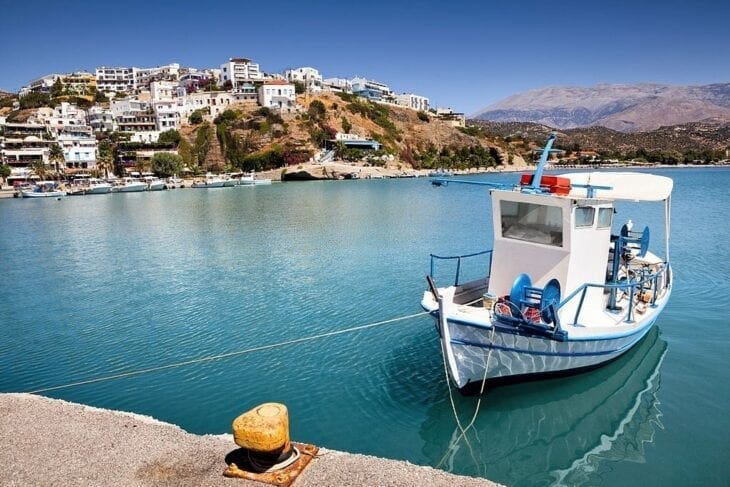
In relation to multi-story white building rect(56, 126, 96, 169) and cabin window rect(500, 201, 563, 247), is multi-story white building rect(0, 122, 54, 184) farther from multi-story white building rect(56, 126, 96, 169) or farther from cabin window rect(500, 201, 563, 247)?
cabin window rect(500, 201, 563, 247)

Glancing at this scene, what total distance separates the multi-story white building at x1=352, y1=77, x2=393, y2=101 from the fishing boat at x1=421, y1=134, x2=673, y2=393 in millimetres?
158276

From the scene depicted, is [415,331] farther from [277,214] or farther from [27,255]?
[277,214]

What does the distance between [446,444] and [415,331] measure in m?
→ 5.71

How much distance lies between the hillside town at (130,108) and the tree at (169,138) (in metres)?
0.33

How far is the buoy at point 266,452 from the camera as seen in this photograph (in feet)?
21.6

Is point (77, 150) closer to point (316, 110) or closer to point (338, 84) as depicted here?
point (316, 110)

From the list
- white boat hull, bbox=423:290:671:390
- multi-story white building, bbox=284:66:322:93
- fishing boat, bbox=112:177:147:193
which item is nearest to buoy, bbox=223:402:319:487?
white boat hull, bbox=423:290:671:390

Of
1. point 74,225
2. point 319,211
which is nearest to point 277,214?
point 319,211

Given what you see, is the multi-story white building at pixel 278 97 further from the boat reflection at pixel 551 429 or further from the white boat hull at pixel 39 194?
the boat reflection at pixel 551 429

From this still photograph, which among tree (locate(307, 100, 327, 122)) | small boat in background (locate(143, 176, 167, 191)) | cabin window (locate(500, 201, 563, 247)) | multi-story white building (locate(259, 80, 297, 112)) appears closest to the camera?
cabin window (locate(500, 201, 563, 247))

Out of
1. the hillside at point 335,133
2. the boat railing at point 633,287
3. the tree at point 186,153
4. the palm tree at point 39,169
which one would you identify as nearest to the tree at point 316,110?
the hillside at point 335,133

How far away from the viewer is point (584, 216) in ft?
34.6

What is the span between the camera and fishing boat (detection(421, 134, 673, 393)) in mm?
9812

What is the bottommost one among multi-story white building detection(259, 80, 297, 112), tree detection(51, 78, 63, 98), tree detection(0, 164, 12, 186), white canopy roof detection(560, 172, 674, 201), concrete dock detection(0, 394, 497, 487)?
concrete dock detection(0, 394, 497, 487)
